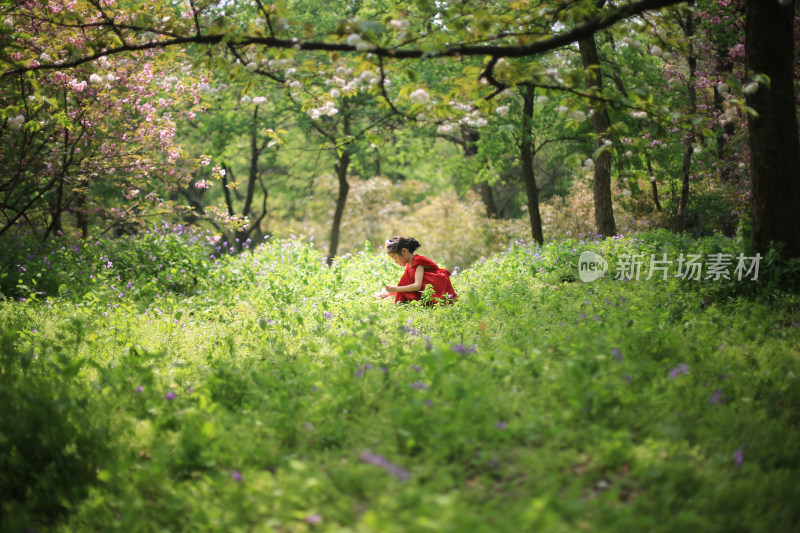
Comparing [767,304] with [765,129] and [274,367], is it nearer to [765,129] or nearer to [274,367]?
[765,129]

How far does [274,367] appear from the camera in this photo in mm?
4883

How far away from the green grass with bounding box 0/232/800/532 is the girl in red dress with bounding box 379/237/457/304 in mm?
1652

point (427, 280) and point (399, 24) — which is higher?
point (399, 24)

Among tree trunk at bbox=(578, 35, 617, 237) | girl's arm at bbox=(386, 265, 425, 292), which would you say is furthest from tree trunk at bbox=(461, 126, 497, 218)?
girl's arm at bbox=(386, 265, 425, 292)

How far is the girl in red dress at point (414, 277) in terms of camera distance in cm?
743

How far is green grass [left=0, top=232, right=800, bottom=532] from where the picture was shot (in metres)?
2.75

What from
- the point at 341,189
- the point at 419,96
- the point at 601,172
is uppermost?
the point at 341,189

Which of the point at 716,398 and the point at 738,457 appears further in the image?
the point at 716,398

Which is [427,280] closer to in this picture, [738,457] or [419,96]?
[419,96]

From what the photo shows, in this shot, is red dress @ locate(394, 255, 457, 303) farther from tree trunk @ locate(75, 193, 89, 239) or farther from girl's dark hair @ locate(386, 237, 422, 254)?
tree trunk @ locate(75, 193, 89, 239)

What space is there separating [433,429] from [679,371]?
1.93 meters

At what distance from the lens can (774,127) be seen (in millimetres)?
5859

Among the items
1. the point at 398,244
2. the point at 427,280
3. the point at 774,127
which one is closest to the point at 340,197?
the point at 398,244

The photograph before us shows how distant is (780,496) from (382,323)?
12.9 feet
